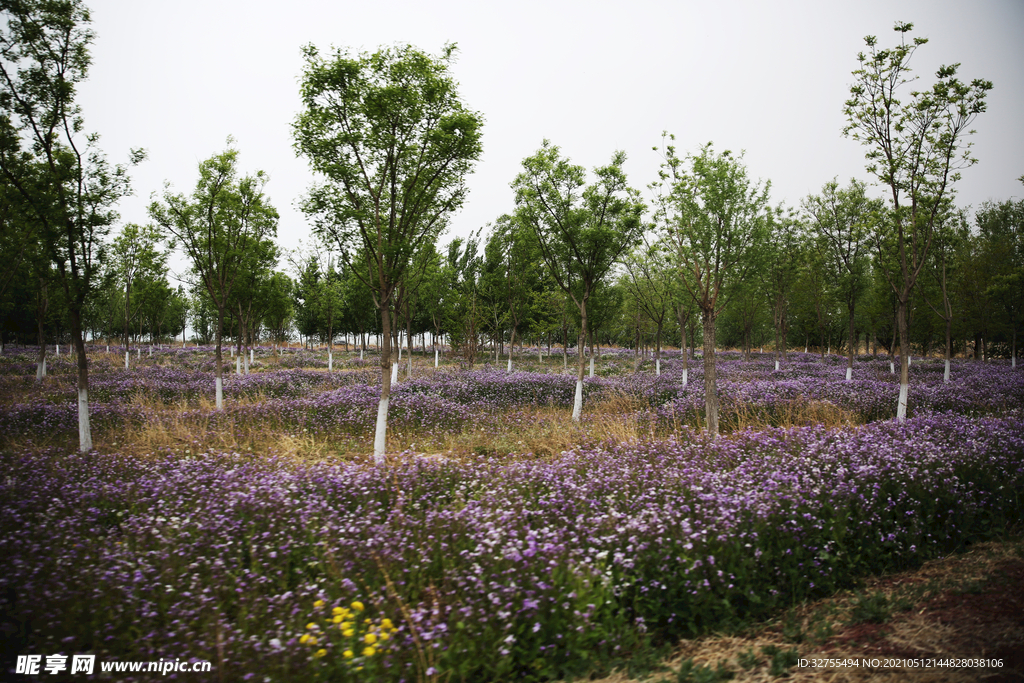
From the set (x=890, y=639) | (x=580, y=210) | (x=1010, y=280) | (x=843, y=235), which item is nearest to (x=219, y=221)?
(x=580, y=210)

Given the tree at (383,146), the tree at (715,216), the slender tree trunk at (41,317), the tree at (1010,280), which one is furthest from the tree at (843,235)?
the slender tree trunk at (41,317)

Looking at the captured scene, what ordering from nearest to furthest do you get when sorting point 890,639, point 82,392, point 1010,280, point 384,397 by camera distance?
1. point 890,639
2. point 384,397
3. point 82,392
4. point 1010,280

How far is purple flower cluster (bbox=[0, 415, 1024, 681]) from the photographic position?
3113 millimetres

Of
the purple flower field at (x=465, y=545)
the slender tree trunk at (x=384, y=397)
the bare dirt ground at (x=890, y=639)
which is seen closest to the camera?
the bare dirt ground at (x=890, y=639)

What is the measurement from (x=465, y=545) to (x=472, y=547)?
0.08 metres

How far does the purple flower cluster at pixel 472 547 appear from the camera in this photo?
311cm

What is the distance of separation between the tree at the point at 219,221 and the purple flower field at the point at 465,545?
8406mm

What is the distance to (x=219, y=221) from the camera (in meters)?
14.0

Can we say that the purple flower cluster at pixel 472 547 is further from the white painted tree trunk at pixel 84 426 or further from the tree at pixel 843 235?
the tree at pixel 843 235

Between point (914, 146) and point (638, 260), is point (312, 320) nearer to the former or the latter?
point (638, 260)

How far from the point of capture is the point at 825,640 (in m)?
3.31

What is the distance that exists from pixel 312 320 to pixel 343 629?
5572 cm

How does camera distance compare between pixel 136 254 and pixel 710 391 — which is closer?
pixel 710 391

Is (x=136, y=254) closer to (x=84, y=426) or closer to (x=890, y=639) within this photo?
(x=84, y=426)
